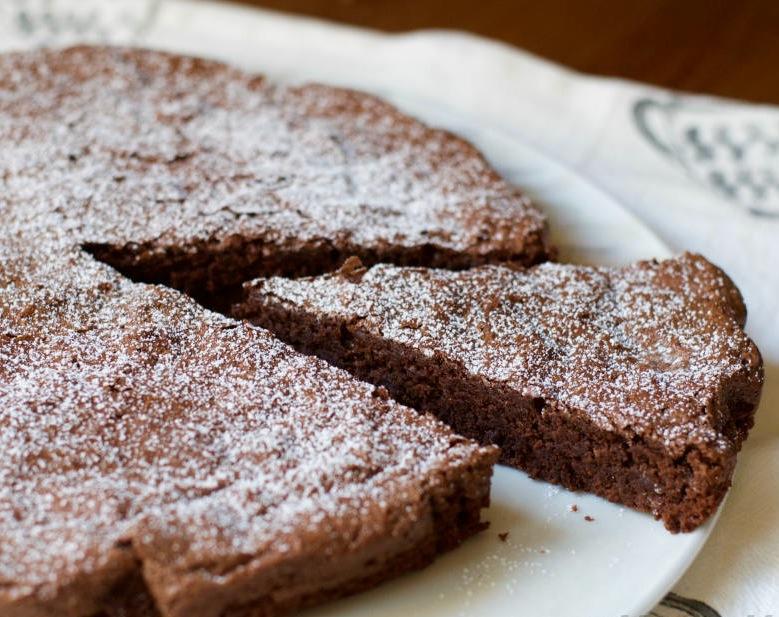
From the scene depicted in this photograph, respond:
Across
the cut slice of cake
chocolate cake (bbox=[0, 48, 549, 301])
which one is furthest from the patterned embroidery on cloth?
the cut slice of cake

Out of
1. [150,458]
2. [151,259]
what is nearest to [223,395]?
[150,458]

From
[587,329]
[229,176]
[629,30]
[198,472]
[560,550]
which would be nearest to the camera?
[198,472]

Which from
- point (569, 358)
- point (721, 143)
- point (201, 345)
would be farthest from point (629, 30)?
point (201, 345)

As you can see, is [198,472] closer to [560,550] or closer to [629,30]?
[560,550]

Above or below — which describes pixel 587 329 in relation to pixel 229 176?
above

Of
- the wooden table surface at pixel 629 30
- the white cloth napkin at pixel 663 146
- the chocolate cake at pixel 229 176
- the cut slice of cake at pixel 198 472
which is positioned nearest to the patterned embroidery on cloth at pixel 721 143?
the white cloth napkin at pixel 663 146

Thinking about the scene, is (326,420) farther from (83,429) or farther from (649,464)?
(649,464)
